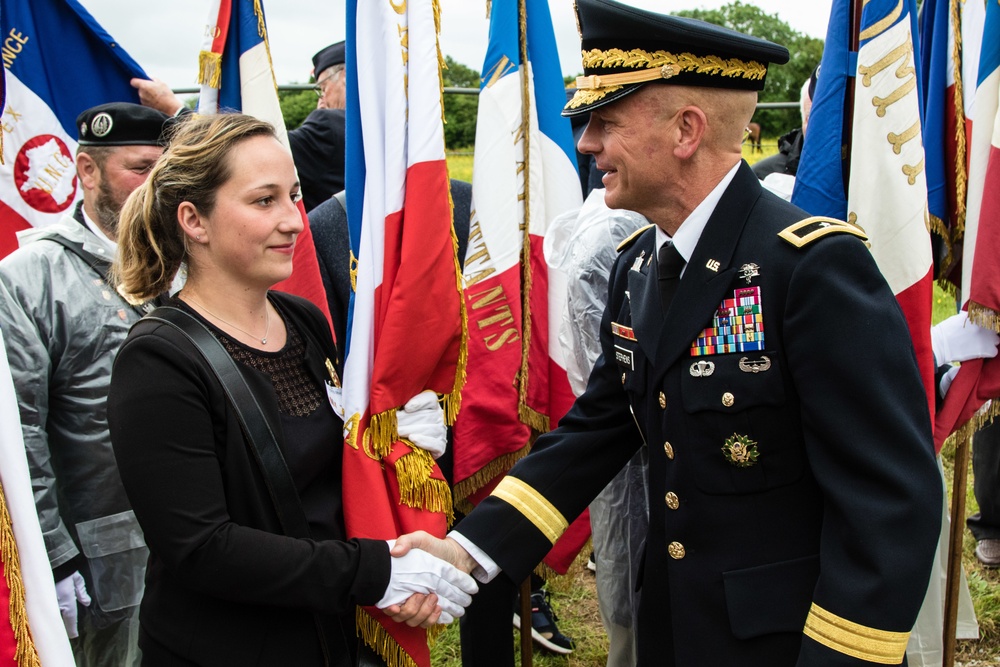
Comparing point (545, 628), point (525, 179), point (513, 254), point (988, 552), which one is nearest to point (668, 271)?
point (513, 254)

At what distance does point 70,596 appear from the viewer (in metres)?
2.74

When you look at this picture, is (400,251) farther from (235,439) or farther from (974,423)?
(974,423)

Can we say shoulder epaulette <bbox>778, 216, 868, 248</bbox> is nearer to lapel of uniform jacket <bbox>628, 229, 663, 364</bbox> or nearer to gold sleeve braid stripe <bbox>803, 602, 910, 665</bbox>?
lapel of uniform jacket <bbox>628, 229, 663, 364</bbox>

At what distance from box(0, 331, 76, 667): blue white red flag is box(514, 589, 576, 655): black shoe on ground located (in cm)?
271

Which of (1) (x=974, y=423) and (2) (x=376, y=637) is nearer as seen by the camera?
(2) (x=376, y=637)

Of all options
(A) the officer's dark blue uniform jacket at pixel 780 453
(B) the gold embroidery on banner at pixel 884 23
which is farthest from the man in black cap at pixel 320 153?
(A) the officer's dark blue uniform jacket at pixel 780 453

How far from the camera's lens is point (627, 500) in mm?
3293

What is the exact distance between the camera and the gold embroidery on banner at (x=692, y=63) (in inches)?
78.8

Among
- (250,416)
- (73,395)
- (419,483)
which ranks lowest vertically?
(419,483)

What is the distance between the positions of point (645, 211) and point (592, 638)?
9.33 ft

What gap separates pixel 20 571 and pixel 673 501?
1391 millimetres

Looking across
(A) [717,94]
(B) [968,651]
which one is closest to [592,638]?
(B) [968,651]

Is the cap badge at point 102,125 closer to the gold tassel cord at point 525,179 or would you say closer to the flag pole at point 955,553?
the gold tassel cord at point 525,179

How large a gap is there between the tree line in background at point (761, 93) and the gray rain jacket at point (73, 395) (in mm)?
1437
